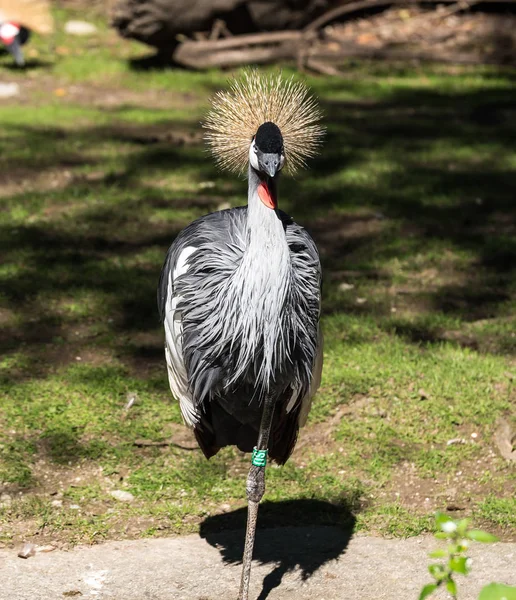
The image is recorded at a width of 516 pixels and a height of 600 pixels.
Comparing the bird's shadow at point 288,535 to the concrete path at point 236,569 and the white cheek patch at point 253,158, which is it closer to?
the concrete path at point 236,569

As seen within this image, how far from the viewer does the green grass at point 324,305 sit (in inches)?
184

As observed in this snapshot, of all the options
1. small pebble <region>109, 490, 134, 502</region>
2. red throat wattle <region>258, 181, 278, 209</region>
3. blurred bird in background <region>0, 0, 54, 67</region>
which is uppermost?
blurred bird in background <region>0, 0, 54, 67</region>

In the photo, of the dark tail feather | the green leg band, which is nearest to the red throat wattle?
the dark tail feather

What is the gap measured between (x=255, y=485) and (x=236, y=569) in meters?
0.46

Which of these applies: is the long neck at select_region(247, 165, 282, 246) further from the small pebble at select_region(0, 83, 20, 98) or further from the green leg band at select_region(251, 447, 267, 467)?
the small pebble at select_region(0, 83, 20, 98)

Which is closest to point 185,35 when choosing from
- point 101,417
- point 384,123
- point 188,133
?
point 188,133

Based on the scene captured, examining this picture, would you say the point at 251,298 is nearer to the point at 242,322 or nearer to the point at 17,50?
the point at 242,322

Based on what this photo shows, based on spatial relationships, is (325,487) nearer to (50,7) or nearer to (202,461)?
(202,461)

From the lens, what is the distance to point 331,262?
6848mm

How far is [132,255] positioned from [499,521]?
348 cm

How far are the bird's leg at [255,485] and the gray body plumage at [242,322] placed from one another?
71 mm

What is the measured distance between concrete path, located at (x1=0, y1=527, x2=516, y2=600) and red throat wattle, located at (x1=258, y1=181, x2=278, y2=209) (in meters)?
1.68

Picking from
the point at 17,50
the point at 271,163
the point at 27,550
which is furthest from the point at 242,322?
the point at 17,50

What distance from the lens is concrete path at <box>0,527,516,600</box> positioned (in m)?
3.96
